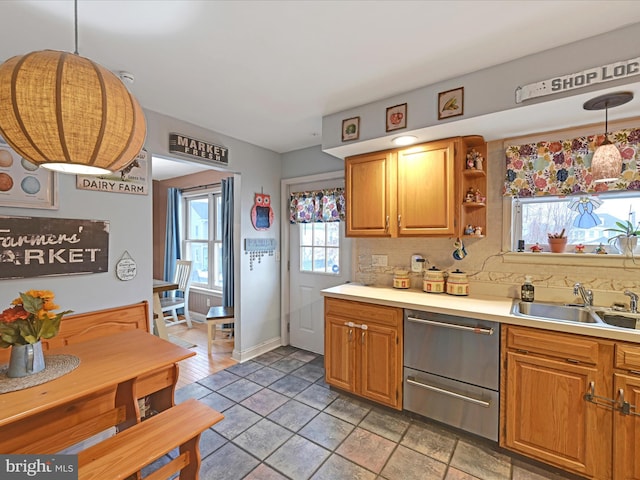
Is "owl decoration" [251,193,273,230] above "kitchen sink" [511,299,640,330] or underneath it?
above

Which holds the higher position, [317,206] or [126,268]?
[317,206]

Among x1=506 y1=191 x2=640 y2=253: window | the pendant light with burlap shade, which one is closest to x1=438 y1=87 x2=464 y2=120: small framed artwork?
x1=506 y1=191 x2=640 y2=253: window

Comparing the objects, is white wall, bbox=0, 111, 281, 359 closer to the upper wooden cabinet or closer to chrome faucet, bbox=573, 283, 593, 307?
the upper wooden cabinet

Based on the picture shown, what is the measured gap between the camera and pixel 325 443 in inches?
76.6

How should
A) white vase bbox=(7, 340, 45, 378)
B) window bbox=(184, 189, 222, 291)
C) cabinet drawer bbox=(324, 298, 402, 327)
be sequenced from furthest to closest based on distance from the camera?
window bbox=(184, 189, 222, 291) < cabinet drawer bbox=(324, 298, 402, 327) < white vase bbox=(7, 340, 45, 378)

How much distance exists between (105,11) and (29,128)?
893 millimetres

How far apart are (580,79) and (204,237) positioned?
190 inches

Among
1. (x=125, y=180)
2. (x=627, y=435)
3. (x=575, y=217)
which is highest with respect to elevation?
(x=125, y=180)

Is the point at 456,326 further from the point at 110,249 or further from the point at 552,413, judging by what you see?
the point at 110,249

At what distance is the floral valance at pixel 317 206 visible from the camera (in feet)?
10.4

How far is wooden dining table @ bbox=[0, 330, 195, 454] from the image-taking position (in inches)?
47.8

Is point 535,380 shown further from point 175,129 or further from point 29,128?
point 175,129

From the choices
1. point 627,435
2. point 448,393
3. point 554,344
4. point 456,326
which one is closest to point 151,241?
point 456,326

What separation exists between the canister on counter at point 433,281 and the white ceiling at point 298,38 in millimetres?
1461
